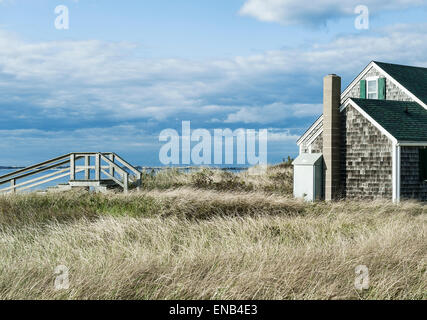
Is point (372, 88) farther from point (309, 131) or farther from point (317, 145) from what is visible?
point (317, 145)

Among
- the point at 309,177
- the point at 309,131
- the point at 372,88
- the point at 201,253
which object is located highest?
the point at 372,88

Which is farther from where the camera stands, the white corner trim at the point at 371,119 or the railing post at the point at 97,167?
the railing post at the point at 97,167

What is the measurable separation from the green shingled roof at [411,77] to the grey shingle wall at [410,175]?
4438 millimetres

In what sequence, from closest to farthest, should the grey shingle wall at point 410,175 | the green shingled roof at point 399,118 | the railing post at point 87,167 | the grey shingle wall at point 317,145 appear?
the grey shingle wall at point 410,175 → the green shingled roof at point 399,118 → the railing post at point 87,167 → the grey shingle wall at point 317,145

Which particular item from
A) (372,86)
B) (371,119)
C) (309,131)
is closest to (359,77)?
(372,86)

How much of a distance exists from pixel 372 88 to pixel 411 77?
6.18 ft

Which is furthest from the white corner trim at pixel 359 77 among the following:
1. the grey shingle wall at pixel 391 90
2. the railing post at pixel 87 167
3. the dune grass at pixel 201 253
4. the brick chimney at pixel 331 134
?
the railing post at pixel 87 167

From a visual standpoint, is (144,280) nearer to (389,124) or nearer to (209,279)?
(209,279)

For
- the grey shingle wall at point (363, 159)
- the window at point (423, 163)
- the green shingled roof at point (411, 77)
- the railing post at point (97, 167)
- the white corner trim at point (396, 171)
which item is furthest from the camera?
the green shingled roof at point (411, 77)

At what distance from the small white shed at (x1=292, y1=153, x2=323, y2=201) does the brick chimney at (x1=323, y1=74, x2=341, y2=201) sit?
0.86 ft

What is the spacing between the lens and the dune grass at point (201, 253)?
6699mm

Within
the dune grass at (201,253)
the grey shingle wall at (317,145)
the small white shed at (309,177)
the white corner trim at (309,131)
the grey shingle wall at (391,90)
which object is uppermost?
the grey shingle wall at (391,90)

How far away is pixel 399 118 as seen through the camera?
2050 cm

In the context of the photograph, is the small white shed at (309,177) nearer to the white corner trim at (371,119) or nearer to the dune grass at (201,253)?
the white corner trim at (371,119)
